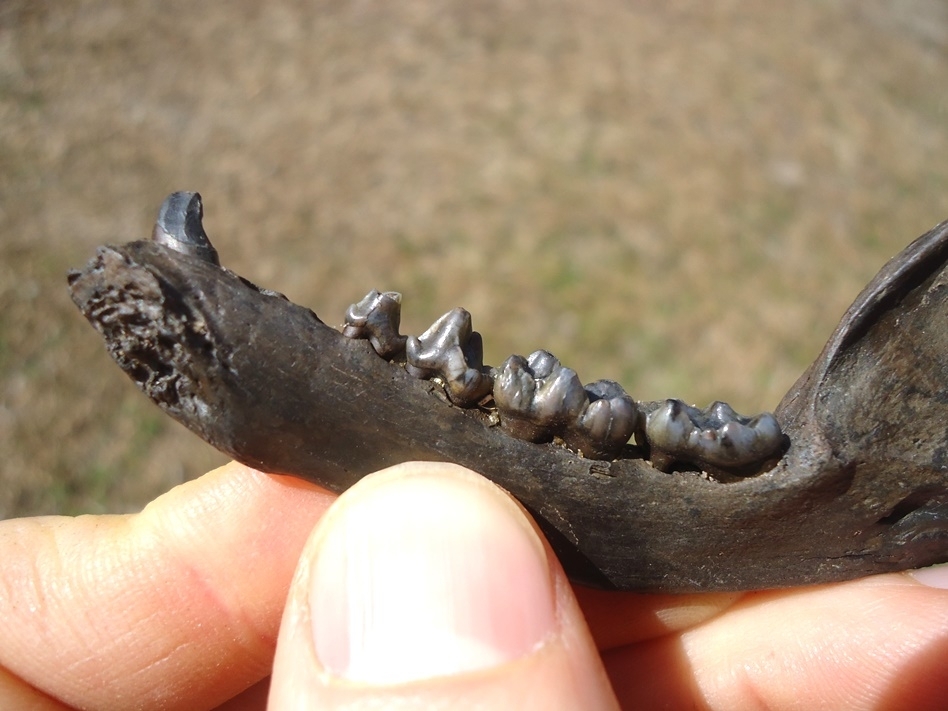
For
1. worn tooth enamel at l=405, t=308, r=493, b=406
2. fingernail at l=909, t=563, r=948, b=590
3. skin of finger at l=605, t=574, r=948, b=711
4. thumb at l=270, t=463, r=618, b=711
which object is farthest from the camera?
fingernail at l=909, t=563, r=948, b=590

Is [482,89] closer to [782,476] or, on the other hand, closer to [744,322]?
[744,322]

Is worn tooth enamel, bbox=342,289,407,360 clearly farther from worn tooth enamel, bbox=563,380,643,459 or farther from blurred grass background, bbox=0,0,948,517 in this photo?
blurred grass background, bbox=0,0,948,517

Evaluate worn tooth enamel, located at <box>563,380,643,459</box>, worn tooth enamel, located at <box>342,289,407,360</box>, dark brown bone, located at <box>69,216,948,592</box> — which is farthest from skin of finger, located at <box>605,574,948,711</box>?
worn tooth enamel, located at <box>342,289,407,360</box>

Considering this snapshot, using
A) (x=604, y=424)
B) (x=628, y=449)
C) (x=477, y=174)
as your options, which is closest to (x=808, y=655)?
(x=628, y=449)

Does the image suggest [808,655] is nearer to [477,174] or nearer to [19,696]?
[19,696]

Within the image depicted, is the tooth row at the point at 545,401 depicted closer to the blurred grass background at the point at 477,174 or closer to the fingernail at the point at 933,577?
the fingernail at the point at 933,577

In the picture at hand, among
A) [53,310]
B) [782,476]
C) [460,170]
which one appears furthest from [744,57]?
[782,476]
